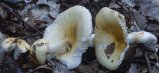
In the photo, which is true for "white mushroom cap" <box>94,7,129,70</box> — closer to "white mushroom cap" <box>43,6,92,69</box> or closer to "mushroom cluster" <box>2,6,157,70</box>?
"mushroom cluster" <box>2,6,157,70</box>

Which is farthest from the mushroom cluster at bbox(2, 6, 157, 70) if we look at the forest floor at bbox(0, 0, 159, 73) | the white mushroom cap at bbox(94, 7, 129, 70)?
the forest floor at bbox(0, 0, 159, 73)

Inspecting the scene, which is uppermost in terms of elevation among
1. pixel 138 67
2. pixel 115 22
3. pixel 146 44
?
pixel 115 22

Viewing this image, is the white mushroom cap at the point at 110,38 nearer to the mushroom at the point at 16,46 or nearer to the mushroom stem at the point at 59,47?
the mushroom stem at the point at 59,47

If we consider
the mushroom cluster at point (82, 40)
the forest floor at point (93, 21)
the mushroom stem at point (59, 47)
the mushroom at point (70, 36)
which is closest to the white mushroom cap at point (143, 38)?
the mushroom cluster at point (82, 40)

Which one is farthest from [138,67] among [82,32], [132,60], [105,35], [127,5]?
[127,5]

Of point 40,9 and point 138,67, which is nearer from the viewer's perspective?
point 138,67

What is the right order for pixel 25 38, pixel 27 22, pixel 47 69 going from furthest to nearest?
pixel 27 22 < pixel 25 38 < pixel 47 69

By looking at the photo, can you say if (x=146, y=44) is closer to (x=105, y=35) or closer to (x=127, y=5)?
(x=105, y=35)
